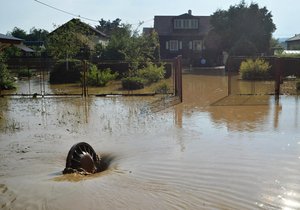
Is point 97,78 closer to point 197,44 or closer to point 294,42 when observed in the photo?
point 197,44

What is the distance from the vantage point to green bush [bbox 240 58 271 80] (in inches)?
1026

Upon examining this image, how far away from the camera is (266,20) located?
43250 mm

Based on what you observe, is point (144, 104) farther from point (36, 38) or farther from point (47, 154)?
point (36, 38)

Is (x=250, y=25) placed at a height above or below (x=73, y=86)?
above

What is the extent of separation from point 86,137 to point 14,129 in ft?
8.74

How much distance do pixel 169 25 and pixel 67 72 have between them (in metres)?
26.7

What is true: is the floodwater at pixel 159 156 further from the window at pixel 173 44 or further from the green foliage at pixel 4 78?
the window at pixel 173 44

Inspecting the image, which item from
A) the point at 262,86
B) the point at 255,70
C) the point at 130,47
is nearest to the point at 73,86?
the point at 130,47

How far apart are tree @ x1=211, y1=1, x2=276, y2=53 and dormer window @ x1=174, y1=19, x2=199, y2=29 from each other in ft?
23.1

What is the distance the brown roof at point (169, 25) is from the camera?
1987 inches

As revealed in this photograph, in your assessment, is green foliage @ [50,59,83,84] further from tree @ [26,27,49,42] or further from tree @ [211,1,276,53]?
tree @ [26,27,49,42]

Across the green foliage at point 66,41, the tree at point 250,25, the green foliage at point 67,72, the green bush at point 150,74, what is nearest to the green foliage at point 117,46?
the green foliage at point 66,41

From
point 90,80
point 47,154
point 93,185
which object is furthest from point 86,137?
point 90,80

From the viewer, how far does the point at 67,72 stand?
2752 cm
